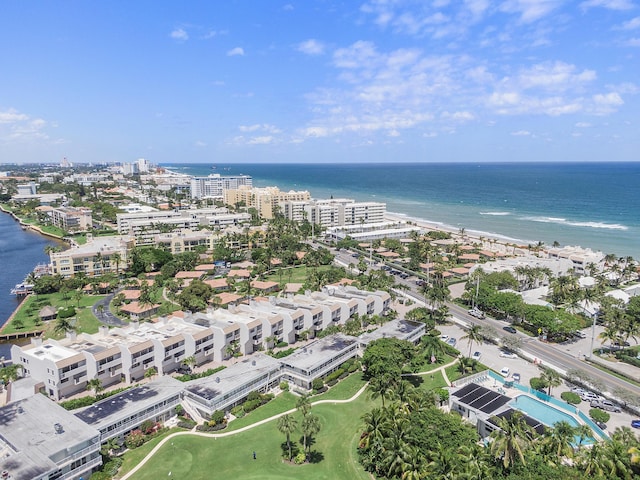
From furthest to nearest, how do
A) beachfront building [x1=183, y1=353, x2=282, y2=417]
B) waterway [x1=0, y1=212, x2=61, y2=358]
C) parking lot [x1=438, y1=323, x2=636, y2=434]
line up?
waterway [x1=0, y1=212, x2=61, y2=358]
parking lot [x1=438, y1=323, x2=636, y2=434]
beachfront building [x1=183, y1=353, x2=282, y2=417]

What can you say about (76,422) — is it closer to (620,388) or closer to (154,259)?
(620,388)

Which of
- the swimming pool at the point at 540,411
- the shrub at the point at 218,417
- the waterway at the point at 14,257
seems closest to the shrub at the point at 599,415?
the swimming pool at the point at 540,411

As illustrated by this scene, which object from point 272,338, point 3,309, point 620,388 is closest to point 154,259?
point 3,309

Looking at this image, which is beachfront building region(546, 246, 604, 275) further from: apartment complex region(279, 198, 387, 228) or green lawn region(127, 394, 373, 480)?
green lawn region(127, 394, 373, 480)

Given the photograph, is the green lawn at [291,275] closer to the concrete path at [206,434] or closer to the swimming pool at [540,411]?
the concrete path at [206,434]

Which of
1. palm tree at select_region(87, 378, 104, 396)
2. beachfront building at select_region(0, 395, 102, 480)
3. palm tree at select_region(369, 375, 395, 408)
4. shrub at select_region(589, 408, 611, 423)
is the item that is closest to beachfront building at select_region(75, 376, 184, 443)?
beachfront building at select_region(0, 395, 102, 480)

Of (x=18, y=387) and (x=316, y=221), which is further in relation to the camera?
(x=316, y=221)

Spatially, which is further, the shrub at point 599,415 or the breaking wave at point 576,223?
the breaking wave at point 576,223
